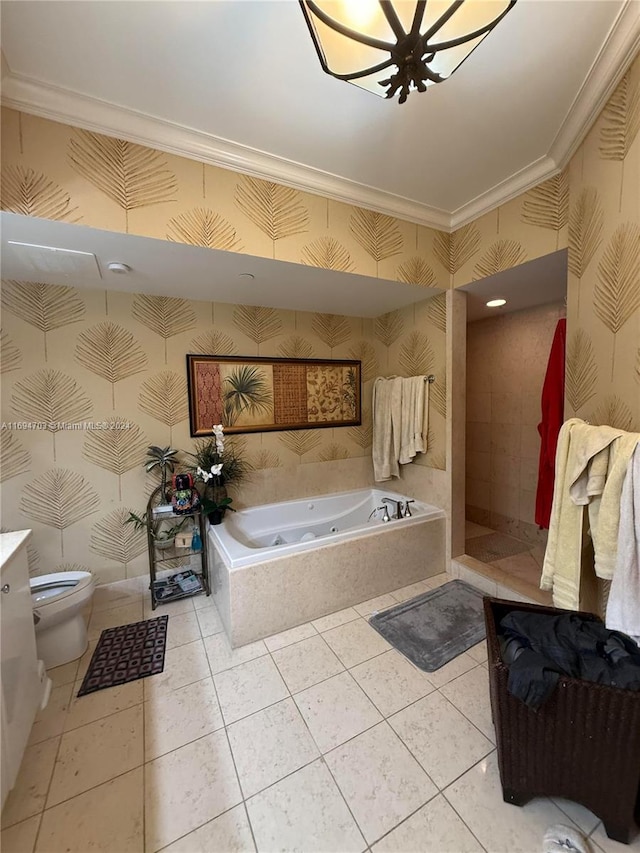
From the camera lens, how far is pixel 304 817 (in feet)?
3.68

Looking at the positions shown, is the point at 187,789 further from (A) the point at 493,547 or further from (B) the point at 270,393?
(A) the point at 493,547

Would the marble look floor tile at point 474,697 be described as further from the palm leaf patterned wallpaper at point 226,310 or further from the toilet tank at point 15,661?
the toilet tank at point 15,661

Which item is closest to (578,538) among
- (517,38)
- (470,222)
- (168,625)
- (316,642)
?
(316,642)

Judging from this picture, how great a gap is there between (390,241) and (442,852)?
113 inches

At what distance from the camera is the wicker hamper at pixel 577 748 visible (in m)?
0.96

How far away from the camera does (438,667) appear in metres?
1.74

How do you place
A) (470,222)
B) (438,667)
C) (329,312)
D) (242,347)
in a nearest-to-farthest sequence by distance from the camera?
(438,667), (470,222), (242,347), (329,312)

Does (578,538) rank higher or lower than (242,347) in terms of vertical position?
lower

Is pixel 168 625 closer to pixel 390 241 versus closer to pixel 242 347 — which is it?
pixel 242 347


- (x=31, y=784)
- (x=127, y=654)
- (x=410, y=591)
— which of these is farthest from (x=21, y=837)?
(x=410, y=591)

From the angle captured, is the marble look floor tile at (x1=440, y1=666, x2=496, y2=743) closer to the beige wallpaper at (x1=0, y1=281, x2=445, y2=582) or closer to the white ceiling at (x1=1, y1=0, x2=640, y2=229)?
the beige wallpaper at (x1=0, y1=281, x2=445, y2=582)

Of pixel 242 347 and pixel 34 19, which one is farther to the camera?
pixel 242 347

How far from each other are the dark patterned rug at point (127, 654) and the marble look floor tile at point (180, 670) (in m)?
0.04

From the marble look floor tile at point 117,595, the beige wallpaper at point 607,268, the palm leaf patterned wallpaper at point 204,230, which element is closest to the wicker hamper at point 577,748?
the beige wallpaper at point 607,268
